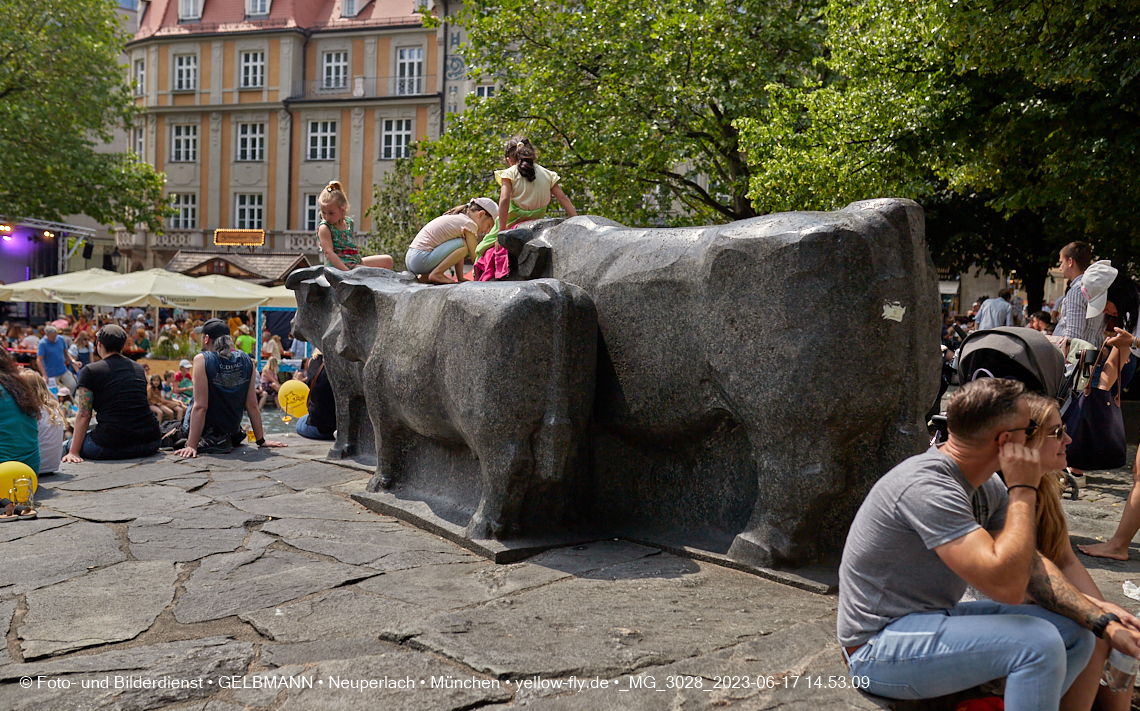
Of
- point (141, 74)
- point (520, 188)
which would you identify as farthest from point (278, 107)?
point (520, 188)

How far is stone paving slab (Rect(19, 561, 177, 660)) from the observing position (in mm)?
3417

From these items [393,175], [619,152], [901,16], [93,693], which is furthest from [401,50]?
[93,693]

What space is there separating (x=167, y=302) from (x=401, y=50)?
22.9m

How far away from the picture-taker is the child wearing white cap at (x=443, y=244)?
23.4 ft

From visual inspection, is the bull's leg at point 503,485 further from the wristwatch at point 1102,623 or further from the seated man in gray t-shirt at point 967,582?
the wristwatch at point 1102,623

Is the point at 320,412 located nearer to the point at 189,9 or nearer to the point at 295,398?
the point at 295,398

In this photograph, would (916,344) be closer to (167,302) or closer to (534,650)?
(534,650)

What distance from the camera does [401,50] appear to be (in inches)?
1489

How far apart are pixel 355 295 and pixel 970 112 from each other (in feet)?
26.4

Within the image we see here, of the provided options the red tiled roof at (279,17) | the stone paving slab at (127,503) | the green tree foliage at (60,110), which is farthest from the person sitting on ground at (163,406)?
the red tiled roof at (279,17)

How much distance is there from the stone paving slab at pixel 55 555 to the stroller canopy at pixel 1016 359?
4.29 m

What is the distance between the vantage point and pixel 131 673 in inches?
120

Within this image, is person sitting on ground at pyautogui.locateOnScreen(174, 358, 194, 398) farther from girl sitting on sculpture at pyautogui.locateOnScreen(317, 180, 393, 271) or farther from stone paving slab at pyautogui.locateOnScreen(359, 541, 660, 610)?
stone paving slab at pyautogui.locateOnScreen(359, 541, 660, 610)

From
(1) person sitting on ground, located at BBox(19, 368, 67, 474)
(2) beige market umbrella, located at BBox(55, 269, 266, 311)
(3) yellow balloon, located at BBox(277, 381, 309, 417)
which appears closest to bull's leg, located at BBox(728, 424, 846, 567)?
(1) person sitting on ground, located at BBox(19, 368, 67, 474)
